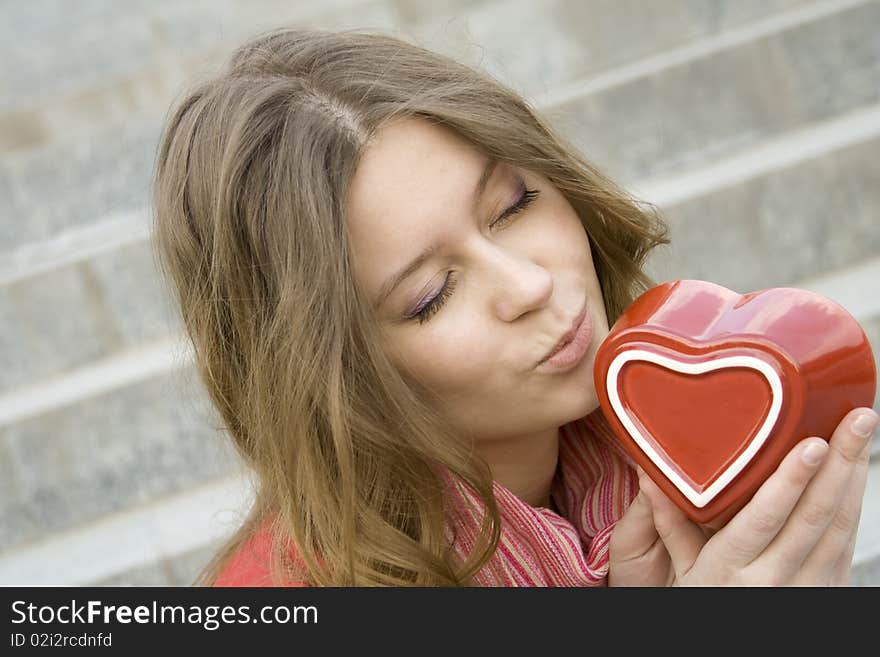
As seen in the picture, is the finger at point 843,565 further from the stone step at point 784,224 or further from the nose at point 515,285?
the stone step at point 784,224

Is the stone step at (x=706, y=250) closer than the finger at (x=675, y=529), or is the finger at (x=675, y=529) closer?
the finger at (x=675, y=529)

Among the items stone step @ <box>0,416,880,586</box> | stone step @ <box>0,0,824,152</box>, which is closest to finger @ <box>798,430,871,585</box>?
stone step @ <box>0,416,880,586</box>

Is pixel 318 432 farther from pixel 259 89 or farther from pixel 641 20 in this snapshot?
pixel 641 20

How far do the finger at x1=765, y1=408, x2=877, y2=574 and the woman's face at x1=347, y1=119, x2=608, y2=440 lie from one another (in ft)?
0.77

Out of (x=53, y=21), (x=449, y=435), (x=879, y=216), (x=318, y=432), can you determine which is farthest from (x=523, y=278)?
(x=53, y=21)

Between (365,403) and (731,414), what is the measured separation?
0.38m

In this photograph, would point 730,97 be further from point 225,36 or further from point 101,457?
point 101,457

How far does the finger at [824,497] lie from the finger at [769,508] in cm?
1

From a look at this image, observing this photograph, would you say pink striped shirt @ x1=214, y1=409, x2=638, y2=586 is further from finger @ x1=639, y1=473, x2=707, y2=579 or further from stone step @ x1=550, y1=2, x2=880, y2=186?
stone step @ x1=550, y1=2, x2=880, y2=186

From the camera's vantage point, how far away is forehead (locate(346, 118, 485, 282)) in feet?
3.22

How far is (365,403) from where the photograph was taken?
42.3 inches

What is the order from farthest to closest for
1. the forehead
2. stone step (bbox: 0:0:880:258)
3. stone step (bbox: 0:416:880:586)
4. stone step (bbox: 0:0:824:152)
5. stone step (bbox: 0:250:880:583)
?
stone step (bbox: 0:0:824:152) < stone step (bbox: 0:0:880:258) < stone step (bbox: 0:250:880:583) < stone step (bbox: 0:416:880:586) < the forehead

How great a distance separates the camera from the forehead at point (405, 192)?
980 mm

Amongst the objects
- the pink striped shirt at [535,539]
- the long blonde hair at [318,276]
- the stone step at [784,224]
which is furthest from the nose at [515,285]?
the stone step at [784,224]
